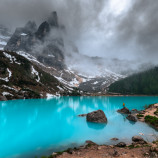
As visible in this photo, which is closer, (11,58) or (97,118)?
(97,118)

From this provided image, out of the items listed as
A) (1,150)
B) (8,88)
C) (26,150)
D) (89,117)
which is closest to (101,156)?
(26,150)

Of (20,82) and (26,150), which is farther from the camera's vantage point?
(20,82)

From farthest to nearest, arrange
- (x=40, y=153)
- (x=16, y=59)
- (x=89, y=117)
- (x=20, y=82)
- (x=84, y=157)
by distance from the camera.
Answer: (x=16, y=59), (x=20, y=82), (x=89, y=117), (x=40, y=153), (x=84, y=157)

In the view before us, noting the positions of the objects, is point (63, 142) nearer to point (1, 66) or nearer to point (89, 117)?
point (89, 117)

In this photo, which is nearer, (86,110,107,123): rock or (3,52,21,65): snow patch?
(86,110,107,123): rock

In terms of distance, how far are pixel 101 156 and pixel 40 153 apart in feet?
28.5

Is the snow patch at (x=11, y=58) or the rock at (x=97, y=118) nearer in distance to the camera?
the rock at (x=97, y=118)

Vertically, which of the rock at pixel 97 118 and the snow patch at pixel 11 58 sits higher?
the snow patch at pixel 11 58

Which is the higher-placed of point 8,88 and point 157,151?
point 8,88

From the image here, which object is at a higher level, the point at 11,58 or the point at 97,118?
→ the point at 11,58

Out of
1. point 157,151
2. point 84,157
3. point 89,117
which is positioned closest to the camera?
point 157,151

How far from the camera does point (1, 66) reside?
506ft

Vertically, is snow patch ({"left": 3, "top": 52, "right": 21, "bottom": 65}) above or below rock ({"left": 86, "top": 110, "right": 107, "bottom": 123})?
above

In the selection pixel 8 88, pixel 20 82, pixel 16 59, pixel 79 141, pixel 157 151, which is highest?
pixel 16 59
